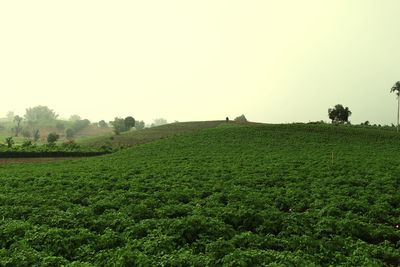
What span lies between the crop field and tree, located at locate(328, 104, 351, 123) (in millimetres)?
67185

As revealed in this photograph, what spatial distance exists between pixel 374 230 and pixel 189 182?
46.5ft

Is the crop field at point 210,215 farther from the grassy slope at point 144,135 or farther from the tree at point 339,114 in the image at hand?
the tree at point 339,114

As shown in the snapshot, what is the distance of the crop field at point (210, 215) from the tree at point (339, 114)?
67.2 m

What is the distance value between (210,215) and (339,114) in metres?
91.5

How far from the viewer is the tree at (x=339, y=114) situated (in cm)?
9940

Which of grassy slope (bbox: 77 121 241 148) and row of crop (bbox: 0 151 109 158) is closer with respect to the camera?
row of crop (bbox: 0 151 109 158)

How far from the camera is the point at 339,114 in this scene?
9969 cm

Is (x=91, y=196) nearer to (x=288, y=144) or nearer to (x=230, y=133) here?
(x=288, y=144)

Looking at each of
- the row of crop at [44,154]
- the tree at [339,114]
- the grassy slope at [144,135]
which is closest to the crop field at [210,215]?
the row of crop at [44,154]

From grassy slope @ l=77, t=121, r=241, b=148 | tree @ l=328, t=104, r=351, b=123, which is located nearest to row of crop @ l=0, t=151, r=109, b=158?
grassy slope @ l=77, t=121, r=241, b=148

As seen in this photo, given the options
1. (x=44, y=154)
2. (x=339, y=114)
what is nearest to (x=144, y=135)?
(x=44, y=154)

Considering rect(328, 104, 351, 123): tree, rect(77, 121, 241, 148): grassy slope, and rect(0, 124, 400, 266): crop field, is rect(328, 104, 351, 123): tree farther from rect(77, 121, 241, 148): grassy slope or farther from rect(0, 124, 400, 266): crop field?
rect(0, 124, 400, 266): crop field

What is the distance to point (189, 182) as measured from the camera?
88.1ft

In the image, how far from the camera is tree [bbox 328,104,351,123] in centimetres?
9940
